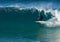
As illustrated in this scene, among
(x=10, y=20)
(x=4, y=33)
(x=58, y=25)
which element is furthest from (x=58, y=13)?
(x=4, y=33)

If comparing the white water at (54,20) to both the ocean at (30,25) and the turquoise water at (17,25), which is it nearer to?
the ocean at (30,25)

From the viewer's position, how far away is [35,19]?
100 feet

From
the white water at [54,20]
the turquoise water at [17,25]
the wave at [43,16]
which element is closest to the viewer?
the turquoise water at [17,25]

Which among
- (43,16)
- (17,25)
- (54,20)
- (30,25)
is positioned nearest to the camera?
(30,25)

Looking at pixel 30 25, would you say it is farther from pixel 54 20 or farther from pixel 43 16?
pixel 43 16

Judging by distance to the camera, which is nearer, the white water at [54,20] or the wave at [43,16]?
the white water at [54,20]

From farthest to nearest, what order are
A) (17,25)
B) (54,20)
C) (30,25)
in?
1. (54,20)
2. (17,25)
3. (30,25)

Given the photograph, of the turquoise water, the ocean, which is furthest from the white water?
the turquoise water

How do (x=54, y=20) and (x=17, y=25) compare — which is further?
(x=54, y=20)

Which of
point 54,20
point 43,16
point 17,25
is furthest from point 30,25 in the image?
point 43,16

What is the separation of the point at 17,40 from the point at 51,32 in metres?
3.15

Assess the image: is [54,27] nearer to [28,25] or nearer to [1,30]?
[28,25]

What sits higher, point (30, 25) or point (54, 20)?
point (54, 20)

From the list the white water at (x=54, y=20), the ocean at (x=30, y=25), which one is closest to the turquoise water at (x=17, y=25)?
the ocean at (x=30, y=25)
